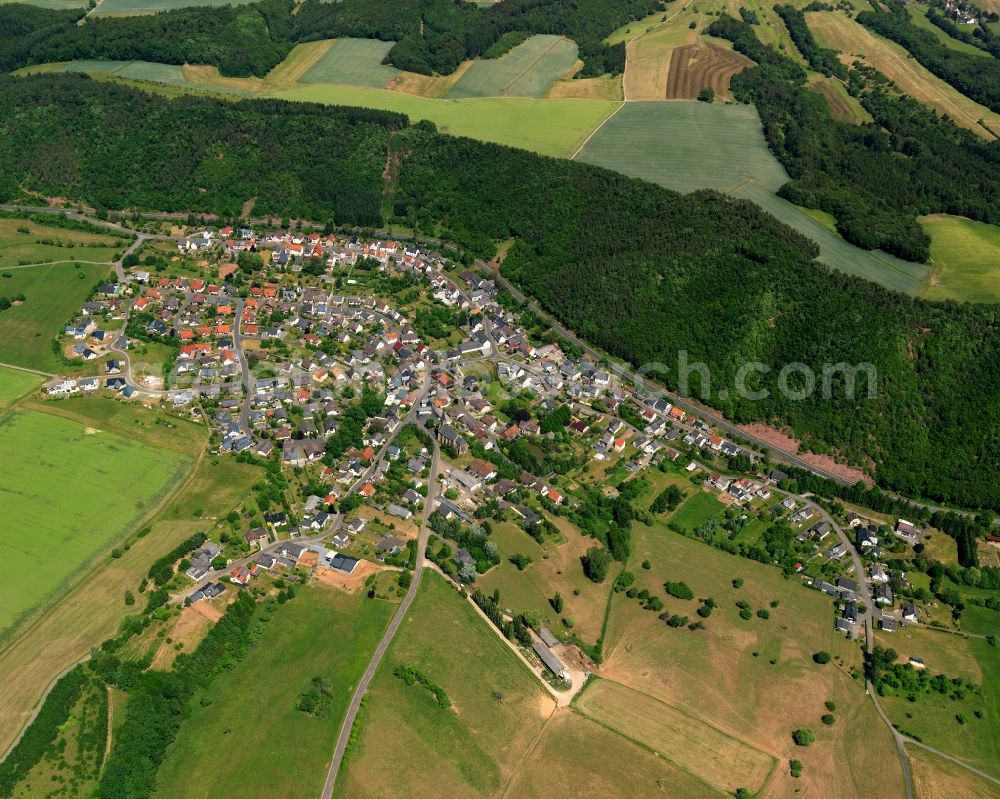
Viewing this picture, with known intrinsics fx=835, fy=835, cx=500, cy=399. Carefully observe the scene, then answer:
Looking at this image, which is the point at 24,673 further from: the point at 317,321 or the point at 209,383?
the point at 317,321

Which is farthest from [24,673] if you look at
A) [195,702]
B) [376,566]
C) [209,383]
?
[209,383]

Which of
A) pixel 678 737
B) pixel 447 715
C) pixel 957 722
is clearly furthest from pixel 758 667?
pixel 447 715

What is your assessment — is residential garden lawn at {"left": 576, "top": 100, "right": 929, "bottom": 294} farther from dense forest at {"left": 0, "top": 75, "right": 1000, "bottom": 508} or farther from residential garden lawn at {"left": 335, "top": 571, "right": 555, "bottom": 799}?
residential garden lawn at {"left": 335, "top": 571, "right": 555, "bottom": 799}

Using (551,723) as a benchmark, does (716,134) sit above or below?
above

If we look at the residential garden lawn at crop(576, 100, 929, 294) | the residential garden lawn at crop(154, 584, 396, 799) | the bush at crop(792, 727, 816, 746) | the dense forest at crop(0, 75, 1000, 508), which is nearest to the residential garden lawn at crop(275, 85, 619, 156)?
the residential garden lawn at crop(576, 100, 929, 294)

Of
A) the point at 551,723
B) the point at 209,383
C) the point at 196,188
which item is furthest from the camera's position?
the point at 196,188

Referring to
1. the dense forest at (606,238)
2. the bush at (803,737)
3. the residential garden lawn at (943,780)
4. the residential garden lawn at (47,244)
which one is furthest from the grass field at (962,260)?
the residential garden lawn at (47,244)
